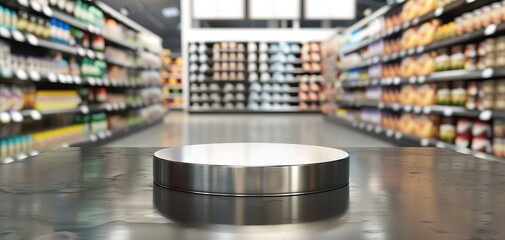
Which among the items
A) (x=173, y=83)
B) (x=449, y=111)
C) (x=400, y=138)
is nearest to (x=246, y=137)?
(x=400, y=138)

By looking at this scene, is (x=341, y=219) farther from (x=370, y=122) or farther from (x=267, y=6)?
(x=267, y=6)

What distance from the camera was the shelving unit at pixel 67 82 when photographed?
4.69 meters

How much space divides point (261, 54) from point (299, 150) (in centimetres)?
1464

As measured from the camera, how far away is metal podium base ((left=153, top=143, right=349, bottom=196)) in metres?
0.79

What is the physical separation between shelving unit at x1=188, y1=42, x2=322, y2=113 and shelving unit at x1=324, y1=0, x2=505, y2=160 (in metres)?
5.93

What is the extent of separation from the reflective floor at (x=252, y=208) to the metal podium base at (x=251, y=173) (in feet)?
0.06

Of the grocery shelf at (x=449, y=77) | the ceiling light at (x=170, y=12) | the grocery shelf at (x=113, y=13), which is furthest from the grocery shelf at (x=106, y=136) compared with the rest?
the ceiling light at (x=170, y=12)

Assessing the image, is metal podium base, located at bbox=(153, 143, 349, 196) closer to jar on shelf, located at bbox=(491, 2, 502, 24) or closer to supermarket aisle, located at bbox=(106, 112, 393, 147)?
jar on shelf, located at bbox=(491, 2, 502, 24)

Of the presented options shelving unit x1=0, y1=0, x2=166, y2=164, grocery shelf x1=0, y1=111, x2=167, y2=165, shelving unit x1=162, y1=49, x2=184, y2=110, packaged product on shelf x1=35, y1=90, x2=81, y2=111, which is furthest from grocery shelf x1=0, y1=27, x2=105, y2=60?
shelving unit x1=162, y1=49, x2=184, y2=110

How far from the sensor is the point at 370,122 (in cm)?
860

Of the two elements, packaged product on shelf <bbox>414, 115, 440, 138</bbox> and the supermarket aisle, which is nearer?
packaged product on shelf <bbox>414, 115, 440, 138</bbox>

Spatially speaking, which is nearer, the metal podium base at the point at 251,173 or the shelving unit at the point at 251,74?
the metal podium base at the point at 251,173

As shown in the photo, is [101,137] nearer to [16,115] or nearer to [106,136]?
[106,136]

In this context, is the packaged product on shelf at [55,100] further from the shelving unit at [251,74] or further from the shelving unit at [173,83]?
the shelving unit at [173,83]
